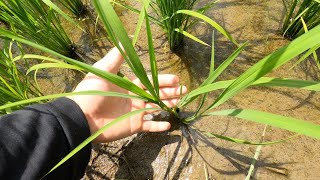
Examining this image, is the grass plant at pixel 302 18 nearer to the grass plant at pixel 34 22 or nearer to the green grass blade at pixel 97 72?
the green grass blade at pixel 97 72

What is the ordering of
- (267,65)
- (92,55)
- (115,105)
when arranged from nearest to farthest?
1. (267,65)
2. (115,105)
3. (92,55)

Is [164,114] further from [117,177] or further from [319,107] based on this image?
[319,107]

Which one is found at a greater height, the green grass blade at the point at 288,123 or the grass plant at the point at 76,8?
the grass plant at the point at 76,8

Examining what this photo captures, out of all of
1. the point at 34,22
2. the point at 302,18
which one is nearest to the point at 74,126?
the point at 34,22

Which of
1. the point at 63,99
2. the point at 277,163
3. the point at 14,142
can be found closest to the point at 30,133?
the point at 14,142

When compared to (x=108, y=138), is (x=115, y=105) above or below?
above

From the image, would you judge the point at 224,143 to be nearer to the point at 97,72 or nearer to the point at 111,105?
the point at 111,105

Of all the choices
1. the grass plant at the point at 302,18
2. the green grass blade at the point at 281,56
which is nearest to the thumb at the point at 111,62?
the green grass blade at the point at 281,56
